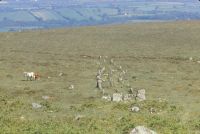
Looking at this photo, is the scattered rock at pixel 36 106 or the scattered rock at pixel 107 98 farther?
the scattered rock at pixel 107 98

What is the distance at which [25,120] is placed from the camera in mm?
28703

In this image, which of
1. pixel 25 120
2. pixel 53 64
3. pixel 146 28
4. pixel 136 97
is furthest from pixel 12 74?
pixel 146 28

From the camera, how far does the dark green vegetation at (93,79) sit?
90.7 feet

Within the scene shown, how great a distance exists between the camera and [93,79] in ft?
150

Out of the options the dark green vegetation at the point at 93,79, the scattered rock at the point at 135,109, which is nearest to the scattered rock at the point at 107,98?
the dark green vegetation at the point at 93,79

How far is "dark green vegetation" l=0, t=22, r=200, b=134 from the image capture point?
27641 mm

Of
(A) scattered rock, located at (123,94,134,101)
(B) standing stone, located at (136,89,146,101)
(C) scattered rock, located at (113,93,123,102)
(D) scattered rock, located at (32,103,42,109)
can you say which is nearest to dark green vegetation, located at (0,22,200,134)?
(D) scattered rock, located at (32,103,42,109)

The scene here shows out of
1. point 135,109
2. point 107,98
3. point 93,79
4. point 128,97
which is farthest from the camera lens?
point 93,79

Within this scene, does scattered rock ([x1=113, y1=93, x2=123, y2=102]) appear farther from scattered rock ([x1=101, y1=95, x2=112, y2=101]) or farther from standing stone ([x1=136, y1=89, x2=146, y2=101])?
standing stone ([x1=136, y1=89, x2=146, y2=101])

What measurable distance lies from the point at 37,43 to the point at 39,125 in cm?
5273

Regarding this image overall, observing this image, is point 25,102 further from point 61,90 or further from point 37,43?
point 37,43

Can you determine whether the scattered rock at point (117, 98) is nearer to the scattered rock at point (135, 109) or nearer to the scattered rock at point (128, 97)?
the scattered rock at point (128, 97)

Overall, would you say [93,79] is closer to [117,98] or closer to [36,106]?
[117,98]

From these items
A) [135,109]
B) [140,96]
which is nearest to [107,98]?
[140,96]
